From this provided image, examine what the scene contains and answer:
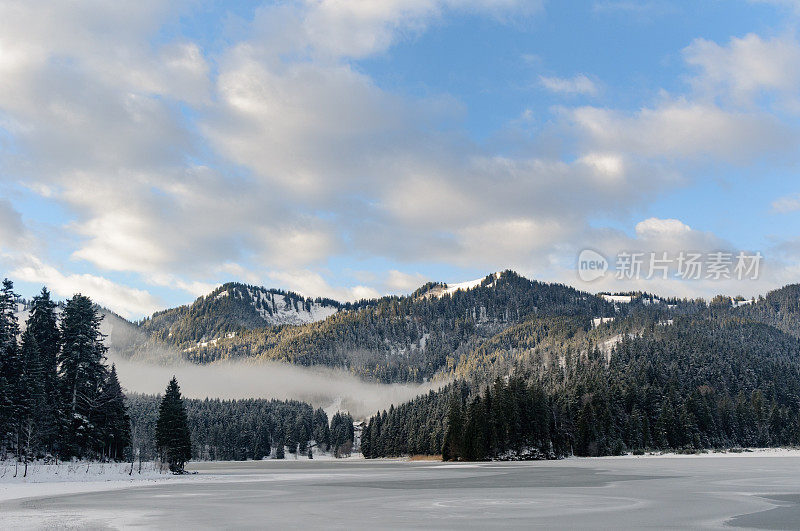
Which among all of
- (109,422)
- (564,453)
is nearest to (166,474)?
(109,422)

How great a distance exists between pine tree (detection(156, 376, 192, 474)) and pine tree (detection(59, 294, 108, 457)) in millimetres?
9001

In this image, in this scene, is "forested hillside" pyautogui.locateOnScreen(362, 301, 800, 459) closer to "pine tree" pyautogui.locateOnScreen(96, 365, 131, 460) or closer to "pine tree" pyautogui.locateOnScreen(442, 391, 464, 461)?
"pine tree" pyautogui.locateOnScreen(442, 391, 464, 461)

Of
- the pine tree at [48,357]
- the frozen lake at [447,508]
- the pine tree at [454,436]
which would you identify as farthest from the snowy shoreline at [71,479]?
the pine tree at [454,436]

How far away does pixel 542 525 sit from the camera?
27375 mm

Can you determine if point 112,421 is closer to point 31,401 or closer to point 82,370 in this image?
point 82,370

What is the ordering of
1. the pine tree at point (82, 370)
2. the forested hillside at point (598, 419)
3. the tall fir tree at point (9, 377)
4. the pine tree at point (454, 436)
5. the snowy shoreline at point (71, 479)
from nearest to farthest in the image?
the snowy shoreline at point (71, 479), the tall fir tree at point (9, 377), the pine tree at point (82, 370), the forested hillside at point (598, 419), the pine tree at point (454, 436)

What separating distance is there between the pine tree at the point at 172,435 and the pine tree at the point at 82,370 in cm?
900

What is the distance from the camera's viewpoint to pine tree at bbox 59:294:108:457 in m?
87.9

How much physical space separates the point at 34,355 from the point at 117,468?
61.7ft

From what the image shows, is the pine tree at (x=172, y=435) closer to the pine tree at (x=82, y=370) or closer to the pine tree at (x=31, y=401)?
the pine tree at (x=82, y=370)

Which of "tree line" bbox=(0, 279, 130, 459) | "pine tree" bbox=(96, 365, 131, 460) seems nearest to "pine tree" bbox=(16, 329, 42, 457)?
"tree line" bbox=(0, 279, 130, 459)

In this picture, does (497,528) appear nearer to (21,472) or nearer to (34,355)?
(21,472)

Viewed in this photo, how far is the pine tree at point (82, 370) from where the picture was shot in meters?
87.9

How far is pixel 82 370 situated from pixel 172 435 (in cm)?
1703
